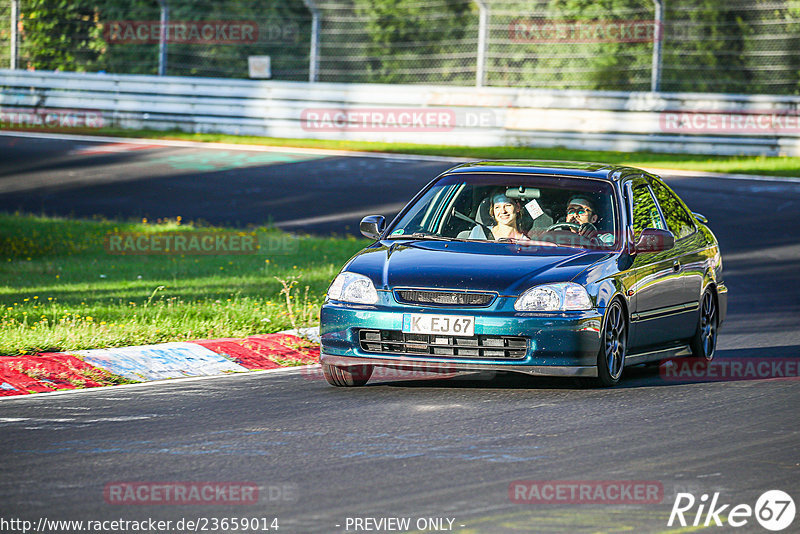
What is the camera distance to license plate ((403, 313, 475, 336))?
823 centimetres

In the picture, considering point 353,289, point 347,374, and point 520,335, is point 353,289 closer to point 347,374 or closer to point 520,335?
point 347,374

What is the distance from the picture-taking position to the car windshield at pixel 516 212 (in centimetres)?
937

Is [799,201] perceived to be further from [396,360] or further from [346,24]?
[346,24]

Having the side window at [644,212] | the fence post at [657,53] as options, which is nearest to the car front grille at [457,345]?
the side window at [644,212]

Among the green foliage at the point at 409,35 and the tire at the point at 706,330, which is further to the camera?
the green foliage at the point at 409,35

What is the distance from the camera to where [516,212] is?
31.5 ft

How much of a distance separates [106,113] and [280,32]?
36.9 feet

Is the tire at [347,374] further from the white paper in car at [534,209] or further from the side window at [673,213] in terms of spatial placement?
the side window at [673,213]

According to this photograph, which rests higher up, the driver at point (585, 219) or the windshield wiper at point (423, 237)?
the driver at point (585, 219)

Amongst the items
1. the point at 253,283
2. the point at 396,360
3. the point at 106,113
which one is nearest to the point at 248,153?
the point at 106,113

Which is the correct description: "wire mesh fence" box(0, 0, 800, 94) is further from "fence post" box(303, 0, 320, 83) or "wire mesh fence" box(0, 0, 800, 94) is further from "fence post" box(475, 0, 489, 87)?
"fence post" box(475, 0, 489, 87)

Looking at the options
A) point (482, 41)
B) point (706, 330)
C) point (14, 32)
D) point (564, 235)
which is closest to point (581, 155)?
point (482, 41)

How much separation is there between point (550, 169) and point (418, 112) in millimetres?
16217

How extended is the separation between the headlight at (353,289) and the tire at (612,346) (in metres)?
1.46
